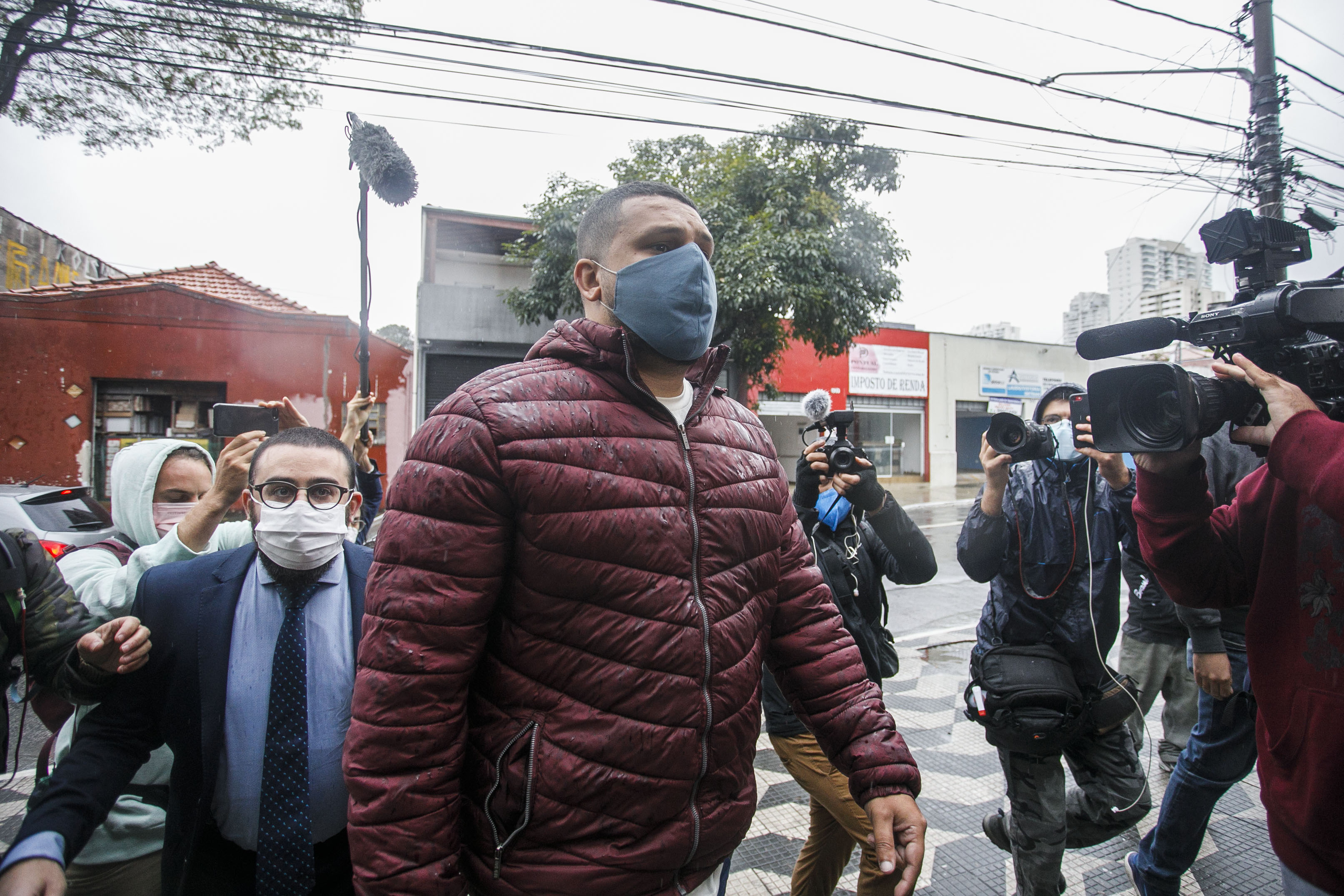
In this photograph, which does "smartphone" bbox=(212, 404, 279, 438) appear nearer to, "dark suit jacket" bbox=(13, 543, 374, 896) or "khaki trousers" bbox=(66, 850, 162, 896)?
"dark suit jacket" bbox=(13, 543, 374, 896)

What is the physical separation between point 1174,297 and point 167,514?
15.8m

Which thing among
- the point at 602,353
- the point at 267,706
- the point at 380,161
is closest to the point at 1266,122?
the point at 380,161

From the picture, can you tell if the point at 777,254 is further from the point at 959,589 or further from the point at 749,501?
the point at 749,501

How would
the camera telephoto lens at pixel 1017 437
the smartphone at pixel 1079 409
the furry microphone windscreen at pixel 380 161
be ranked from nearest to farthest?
1. the smartphone at pixel 1079 409
2. the camera telephoto lens at pixel 1017 437
3. the furry microphone windscreen at pixel 380 161

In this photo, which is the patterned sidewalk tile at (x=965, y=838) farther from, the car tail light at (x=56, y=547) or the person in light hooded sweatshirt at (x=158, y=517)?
the person in light hooded sweatshirt at (x=158, y=517)

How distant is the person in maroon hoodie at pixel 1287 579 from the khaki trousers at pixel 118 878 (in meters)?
2.54

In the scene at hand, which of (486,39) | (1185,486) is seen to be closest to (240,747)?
(1185,486)

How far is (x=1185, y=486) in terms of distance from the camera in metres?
1.67

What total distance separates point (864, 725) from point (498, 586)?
0.86 m

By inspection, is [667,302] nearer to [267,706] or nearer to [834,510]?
[267,706]

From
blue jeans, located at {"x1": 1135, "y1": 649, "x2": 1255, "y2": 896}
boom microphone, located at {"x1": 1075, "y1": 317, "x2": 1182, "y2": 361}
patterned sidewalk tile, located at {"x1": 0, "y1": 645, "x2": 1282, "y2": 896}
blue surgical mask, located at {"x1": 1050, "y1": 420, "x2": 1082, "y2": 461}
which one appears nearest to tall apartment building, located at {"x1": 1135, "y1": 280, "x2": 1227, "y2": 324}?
patterned sidewalk tile, located at {"x1": 0, "y1": 645, "x2": 1282, "y2": 896}

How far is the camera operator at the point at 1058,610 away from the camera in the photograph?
7.36ft

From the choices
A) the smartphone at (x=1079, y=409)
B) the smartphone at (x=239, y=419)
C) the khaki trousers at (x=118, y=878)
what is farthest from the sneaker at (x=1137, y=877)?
the smartphone at (x=239, y=419)

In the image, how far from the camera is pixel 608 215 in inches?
60.7
